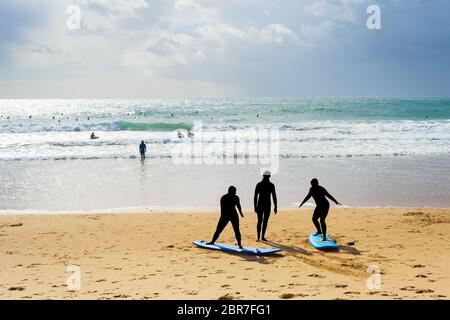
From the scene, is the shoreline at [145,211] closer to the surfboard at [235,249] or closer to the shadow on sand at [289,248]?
the shadow on sand at [289,248]

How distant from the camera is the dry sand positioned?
6.38 m

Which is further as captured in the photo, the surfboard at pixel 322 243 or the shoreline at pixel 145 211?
the shoreline at pixel 145 211

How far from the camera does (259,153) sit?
1026 inches

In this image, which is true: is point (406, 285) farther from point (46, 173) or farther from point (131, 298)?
point (46, 173)

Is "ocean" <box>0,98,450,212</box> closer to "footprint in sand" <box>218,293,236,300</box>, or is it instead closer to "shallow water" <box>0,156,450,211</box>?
"shallow water" <box>0,156,450,211</box>

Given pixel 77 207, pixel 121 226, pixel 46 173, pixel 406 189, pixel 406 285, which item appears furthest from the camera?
pixel 46 173

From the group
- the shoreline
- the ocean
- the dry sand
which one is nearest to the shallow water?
the ocean

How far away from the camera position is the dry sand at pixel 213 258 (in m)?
6.38

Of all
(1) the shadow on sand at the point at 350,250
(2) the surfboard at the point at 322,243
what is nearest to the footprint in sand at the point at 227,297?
(2) the surfboard at the point at 322,243

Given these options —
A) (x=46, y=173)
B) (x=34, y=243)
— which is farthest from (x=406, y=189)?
(x=46, y=173)

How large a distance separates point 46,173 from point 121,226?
10.3 m

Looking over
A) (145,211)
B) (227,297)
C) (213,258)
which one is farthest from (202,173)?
(227,297)

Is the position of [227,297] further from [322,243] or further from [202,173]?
[202,173]

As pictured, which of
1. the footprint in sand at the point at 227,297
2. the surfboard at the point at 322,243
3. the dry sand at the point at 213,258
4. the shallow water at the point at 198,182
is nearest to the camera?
the footprint in sand at the point at 227,297
